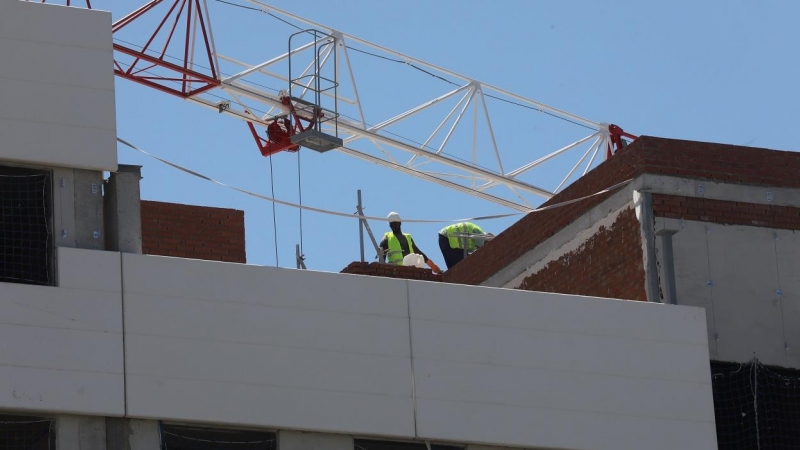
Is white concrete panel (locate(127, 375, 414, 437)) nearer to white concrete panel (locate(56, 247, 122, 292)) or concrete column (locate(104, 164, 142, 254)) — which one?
white concrete panel (locate(56, 247, 122, 292))

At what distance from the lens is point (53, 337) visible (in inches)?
653

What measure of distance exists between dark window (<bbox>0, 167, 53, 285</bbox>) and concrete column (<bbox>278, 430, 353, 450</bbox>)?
10.0 feet

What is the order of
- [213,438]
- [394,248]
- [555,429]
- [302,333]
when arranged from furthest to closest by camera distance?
[394,248], [555,429], [302,333], [213,438]

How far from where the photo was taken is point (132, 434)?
1678 centimetres

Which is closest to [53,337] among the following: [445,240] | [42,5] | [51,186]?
[51,186]

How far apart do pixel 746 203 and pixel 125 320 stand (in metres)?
9.19

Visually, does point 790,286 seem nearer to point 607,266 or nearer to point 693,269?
Result: point 693,269

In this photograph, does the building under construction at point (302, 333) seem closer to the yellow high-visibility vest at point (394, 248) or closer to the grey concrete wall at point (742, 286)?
the grey concrete wall at point (742, 286)

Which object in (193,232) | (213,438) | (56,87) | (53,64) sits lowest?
(213,438)

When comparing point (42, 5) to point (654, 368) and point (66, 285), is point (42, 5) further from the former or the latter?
point (654, 368)

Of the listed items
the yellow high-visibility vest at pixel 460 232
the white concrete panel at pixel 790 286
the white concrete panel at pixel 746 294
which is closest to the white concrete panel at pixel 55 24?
the white concrete panel at pixel 746 294

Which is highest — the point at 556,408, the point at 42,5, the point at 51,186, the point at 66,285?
the point at 42,5

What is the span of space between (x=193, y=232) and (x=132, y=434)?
12.9 ft

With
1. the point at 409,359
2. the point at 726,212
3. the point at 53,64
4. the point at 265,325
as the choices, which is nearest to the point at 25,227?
the point at 53,64
